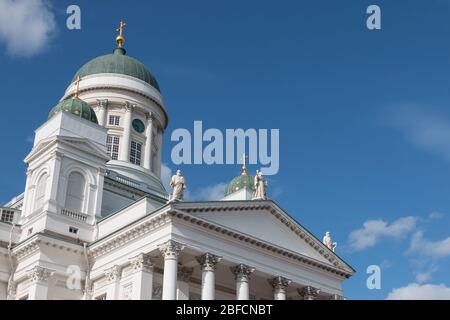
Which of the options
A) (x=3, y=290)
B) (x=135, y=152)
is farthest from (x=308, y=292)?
(x=135, y=152)

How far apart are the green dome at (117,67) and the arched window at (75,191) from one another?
14686 mm

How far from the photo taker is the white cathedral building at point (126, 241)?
34219mm

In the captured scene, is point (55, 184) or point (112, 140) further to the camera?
point (112, 140)

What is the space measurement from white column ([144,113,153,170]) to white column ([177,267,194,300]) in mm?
15474

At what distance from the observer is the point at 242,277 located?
35875 millimetres

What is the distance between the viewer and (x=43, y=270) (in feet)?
117

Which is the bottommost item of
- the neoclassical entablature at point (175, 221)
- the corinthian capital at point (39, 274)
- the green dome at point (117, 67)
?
the corinthian capital at point (39, 274)

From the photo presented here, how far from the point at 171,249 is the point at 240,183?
18.5 metres

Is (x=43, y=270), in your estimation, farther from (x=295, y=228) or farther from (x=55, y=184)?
(x=295, y=228)

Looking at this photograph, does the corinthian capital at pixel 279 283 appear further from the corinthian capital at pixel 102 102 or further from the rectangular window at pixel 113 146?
the corinthian capital at pixel 102 102

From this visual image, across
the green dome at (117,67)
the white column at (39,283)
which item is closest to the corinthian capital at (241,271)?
the white column at (39,283)

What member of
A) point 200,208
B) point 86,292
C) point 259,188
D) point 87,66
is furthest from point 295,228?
point 87,66

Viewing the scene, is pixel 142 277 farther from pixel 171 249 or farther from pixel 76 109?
pixel 76 109
